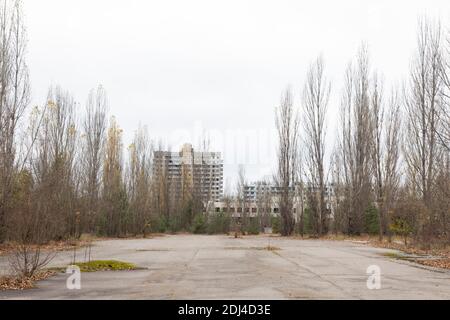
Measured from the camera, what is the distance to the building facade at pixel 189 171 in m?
59.3

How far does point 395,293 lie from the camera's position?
1008 cm

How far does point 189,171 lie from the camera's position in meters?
61.8

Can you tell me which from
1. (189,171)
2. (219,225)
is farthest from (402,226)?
(189,171)

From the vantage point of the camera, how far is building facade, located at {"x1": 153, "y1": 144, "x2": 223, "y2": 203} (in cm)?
5934

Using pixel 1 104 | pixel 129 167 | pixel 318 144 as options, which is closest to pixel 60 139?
pixel 1 104

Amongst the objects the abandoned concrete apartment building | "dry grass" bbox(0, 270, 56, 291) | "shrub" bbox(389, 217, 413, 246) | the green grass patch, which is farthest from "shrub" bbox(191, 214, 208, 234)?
"dry grass" bbox(0, 270, 56, 291)

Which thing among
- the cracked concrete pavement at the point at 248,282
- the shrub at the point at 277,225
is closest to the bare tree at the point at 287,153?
the shrub at the point at 277,225

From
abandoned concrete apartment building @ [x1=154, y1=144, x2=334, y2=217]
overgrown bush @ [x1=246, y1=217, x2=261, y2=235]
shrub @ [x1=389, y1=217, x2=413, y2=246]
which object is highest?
abandoned concrete apartment building @ [x1=154, y1=144, x2=334, y2=217]

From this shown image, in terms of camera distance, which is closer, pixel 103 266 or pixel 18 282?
pixel 18 282

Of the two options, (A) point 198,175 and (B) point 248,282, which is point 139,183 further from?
(B) point 248,282

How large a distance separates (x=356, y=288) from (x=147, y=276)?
5.18m

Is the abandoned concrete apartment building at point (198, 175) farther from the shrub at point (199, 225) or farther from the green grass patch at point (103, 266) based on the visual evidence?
the green grass patch at point (103, 266)

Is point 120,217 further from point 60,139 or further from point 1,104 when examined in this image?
point 1,104

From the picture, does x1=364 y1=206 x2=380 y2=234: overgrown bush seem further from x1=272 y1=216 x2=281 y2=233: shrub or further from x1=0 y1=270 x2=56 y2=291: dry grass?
x1=0 y1=270 x2=56 y2=291: dry grass
